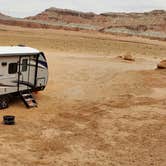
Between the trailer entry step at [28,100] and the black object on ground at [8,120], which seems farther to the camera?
the trailer entry step at [28,100]

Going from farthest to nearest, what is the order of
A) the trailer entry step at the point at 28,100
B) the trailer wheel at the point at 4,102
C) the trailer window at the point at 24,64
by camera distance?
the trailer window at the point at 24,64 < the trailer entry step at the point at 28,100 < the trailer wheel at the point at 4,102

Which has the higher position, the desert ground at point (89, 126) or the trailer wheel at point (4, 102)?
the trailer wheel at point (4, 102)

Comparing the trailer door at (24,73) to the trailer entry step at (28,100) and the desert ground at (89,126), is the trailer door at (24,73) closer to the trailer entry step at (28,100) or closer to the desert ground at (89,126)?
the trailer entry step at (28,100)

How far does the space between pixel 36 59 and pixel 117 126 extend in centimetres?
586

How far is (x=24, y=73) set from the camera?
787 inches

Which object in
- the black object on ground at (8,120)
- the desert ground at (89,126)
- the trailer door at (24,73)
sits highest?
the trailer door at (24,73)

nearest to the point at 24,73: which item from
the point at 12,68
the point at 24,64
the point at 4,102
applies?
the point at 24,64

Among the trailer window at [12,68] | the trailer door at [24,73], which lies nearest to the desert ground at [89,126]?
the trailer door at [24,73]

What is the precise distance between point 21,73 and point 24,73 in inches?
8.7

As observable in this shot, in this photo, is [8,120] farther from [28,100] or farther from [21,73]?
[21,73]

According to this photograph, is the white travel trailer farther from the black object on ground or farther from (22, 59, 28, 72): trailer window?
the black object on ground

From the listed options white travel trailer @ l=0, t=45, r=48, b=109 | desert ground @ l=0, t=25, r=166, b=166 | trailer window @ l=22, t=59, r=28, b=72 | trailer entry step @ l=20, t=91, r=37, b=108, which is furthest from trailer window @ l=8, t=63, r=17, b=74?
desert ground @ l=0, t=25, r=166, b=166

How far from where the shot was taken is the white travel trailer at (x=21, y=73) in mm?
18844

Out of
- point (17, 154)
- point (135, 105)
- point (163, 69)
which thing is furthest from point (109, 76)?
point (17, 154)
